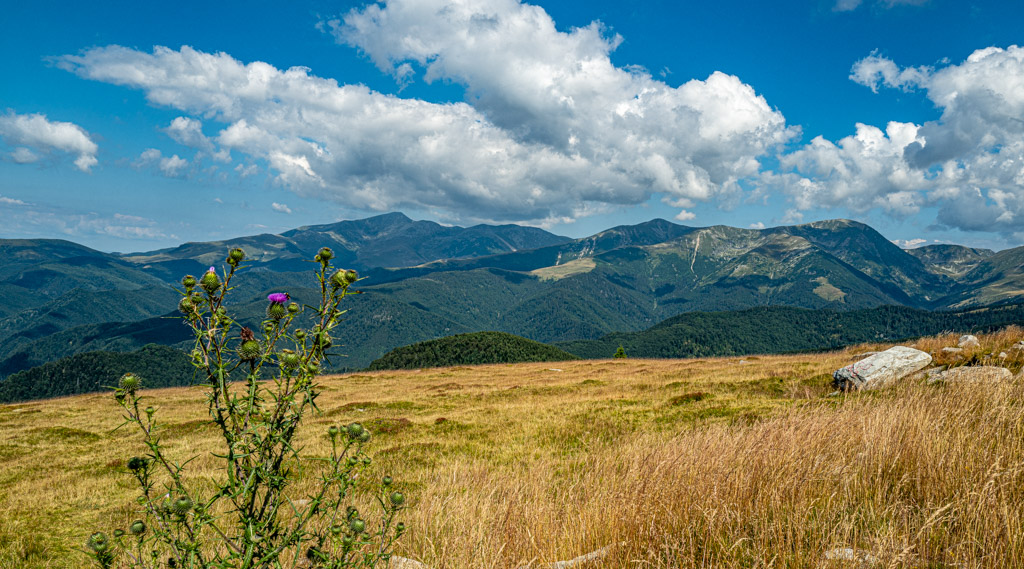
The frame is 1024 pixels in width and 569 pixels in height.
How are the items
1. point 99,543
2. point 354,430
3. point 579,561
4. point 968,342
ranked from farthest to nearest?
point 968,342 < point 579,561 < point 354,430 < point 99,543

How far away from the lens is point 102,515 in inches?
416

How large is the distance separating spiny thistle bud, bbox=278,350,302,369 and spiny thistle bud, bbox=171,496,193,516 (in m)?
0.96

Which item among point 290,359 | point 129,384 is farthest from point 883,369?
point 129,384

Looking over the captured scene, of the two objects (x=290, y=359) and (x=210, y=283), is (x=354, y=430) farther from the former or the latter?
(x=210, y=283)

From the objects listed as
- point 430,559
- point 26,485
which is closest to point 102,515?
point 26,485

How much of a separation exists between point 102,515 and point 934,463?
15902mm

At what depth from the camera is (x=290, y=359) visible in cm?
259

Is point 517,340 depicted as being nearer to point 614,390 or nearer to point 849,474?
point 614,390

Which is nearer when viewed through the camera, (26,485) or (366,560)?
(366,560)

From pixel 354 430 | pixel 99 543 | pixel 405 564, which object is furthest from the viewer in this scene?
pixel 405 564

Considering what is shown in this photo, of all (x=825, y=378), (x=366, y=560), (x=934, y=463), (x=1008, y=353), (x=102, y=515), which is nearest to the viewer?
(x=366, y=560)

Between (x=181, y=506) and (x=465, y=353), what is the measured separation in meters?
146

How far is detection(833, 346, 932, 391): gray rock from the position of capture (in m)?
15.6

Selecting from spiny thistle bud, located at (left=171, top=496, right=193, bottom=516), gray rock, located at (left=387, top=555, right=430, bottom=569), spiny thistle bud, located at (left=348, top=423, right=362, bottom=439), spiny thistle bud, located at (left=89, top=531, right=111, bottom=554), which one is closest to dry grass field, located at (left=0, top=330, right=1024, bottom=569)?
gray rock, located at (left=387, top=555, right=430, bottom=569)
